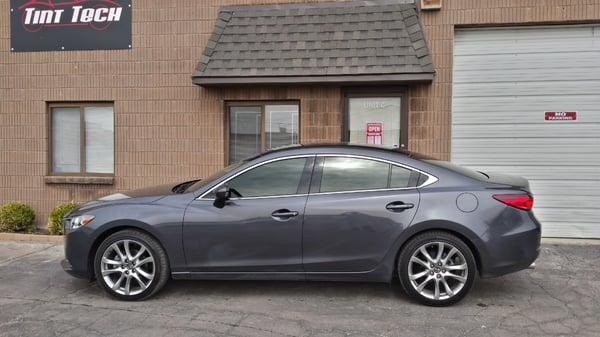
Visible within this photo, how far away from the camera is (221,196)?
185 inches

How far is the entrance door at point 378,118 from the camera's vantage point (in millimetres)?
7910

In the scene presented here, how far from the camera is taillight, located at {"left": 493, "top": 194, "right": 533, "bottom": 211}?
180 inches

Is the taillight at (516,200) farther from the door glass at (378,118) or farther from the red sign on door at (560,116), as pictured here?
the red sign on door at (560,116)

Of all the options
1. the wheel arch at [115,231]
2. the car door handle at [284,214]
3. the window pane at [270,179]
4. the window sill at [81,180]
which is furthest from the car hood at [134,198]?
the window sill at [81,180]

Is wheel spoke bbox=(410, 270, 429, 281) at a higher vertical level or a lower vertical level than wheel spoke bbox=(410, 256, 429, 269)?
lower

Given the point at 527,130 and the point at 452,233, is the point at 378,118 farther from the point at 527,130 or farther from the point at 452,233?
the point at 452,233

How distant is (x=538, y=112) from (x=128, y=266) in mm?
6353

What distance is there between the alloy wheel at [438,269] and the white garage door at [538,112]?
361 cm

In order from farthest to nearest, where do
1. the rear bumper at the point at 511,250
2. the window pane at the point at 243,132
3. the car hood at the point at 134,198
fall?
the window pane at the point at 243,132 → the car hood at the point at 134,198 → the rear bumper at the point at 511,250

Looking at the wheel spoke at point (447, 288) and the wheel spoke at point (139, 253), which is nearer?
the wheel spoke at point (447, 288)

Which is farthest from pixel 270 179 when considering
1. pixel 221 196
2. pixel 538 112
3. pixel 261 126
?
pixel 538 112

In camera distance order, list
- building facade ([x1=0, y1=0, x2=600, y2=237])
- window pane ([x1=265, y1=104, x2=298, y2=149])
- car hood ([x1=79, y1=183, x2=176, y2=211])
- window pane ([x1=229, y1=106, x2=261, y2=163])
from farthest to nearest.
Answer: window pane ([x1=229, y1=106, x2=261, y2=163]) < window pane ([x1=265, y1=104, x2=298, y2=149]) < building facade ([x1=0, y1=0, x2=600, y2=237]) < car hood ([x1=79, y1=183, x2=176, y2=211])

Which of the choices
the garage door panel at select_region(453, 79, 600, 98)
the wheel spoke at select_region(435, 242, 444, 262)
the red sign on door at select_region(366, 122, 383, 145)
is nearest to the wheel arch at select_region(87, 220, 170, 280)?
the wheel spoke at select_region(435, 242, 444, 262)

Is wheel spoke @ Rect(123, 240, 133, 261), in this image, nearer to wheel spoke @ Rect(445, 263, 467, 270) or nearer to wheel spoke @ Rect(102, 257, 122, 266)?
wheel spoke @ Rect(102, 257, 122, 266)
